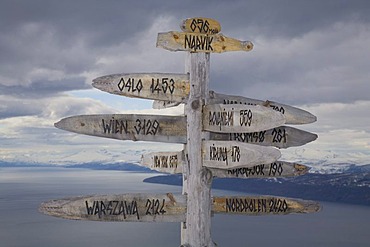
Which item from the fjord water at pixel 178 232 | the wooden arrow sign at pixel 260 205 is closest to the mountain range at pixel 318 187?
the fjord water at pixel 178 232

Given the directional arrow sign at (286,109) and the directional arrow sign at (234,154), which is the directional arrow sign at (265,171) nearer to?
the directional arrow sign at (234,154)

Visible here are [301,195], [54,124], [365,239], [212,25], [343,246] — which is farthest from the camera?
[301,195]

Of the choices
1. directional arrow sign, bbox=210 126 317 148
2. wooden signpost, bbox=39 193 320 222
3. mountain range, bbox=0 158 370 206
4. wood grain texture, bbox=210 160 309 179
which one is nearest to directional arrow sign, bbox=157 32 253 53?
directional arrow sign, bbox=210 126 317 148

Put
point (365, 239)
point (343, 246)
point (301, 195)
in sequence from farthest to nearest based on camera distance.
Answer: point (301, 195) → point (365, 239) → point (343, 246)

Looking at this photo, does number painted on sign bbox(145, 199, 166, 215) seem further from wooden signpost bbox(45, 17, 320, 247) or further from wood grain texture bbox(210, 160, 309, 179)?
wood grain texture bbox(210, 160, 309, 179)

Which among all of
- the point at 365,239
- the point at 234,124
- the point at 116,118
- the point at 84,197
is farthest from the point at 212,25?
the point at 365,239

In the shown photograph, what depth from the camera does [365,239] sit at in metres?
80.7

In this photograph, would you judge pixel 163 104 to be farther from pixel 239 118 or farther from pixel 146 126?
pixel 239 118

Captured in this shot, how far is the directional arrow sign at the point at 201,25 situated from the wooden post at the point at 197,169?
33 cm

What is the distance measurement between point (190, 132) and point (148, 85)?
2.67ft

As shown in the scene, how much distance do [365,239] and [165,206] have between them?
8307 centimetres

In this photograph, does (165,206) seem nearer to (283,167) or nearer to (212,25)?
(283,167)

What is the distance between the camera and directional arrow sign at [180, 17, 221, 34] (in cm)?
620

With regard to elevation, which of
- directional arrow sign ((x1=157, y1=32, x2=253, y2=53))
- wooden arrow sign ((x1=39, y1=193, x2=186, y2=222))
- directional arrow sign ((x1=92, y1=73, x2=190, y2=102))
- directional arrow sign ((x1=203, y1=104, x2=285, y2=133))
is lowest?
wooden arrow sign ((x1=39, y1=193, x2=186, y2=222))
